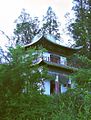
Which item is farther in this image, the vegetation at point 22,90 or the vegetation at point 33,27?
the vegetation at point 33,27

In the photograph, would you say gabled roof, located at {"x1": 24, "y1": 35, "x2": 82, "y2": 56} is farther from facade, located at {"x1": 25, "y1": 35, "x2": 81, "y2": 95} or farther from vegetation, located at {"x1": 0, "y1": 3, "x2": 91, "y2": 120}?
vegetation, located at {"x1": 0, "y1": 3, "x2": 91, "y2": 120}

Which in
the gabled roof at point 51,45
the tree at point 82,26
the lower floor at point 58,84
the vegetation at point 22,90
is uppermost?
the tree at point 82,26

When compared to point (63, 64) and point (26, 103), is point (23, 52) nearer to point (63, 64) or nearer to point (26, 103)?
point (26, 103)

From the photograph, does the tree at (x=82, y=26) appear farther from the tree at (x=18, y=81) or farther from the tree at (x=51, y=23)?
the tree at (x=18, y=81)

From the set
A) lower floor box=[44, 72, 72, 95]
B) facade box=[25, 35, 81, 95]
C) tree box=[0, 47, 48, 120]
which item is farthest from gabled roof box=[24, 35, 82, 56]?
tree box=[0, 47, 48, 120]

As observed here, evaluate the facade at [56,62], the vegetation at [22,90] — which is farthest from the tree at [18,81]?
the facade at [56,62]

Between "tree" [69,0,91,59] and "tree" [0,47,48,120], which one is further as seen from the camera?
"tree" [69,0,91,59]

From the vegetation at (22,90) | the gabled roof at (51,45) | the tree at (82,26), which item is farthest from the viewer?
the tree at (82,26)

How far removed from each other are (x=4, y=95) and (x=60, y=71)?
68.4ft

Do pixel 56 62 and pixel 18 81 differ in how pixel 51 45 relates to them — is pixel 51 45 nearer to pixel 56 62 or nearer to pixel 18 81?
pixel 56 62

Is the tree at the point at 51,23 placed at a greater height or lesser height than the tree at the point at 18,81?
greater

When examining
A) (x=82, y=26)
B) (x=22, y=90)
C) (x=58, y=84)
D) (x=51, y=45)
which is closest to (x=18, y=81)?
(x=22, y=90)

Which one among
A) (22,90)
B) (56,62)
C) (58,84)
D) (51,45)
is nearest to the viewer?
(22,90)

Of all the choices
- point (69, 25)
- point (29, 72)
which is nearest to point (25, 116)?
point (29, 72)
